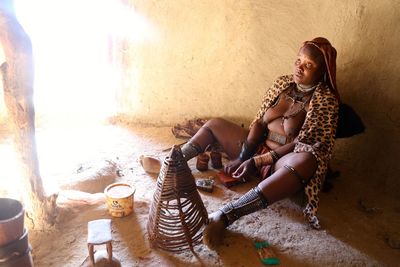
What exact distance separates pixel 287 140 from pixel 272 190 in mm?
520

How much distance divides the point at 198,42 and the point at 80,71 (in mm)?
1166

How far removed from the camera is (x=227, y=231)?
193 cm

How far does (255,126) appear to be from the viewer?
2.49m

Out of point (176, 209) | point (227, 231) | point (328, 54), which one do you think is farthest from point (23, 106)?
point (328, 54)

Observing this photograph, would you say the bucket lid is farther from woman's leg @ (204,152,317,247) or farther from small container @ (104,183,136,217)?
woman's leg @ (204,152,317,247)

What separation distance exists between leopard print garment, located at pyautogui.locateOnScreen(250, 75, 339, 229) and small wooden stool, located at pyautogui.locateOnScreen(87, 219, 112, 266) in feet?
3.82

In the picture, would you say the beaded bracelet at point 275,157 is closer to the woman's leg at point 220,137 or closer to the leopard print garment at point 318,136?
the leopard print garment at point 318,136

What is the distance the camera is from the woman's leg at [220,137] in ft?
8.36

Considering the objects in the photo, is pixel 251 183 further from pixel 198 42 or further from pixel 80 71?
pixel 80 71

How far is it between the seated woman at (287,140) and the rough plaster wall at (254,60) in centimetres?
44

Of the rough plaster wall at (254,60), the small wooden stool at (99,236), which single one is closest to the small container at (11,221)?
the small wooden stool at (99,236)

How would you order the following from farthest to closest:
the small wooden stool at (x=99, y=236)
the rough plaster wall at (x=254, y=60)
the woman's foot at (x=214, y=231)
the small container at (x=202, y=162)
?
the small container at (x=202, y=162)
the rough plaster wall at (x=254, y=60)
the woman's foot at (x=214, y=231)
the small wooden stool at (x=99, y=236)

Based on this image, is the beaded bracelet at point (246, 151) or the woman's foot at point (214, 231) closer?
the woman's foot at point (214, 231)

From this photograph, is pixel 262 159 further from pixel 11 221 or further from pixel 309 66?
pixel 11 221
